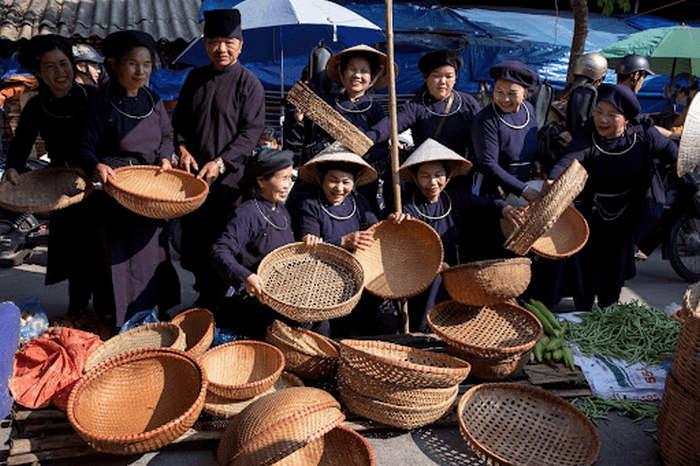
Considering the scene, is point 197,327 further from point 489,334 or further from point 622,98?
point 622,98

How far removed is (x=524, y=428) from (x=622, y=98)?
7.15 feet

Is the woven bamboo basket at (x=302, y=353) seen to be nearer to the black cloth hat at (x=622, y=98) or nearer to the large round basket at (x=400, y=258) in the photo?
the large round basket at (x=400, y=258)

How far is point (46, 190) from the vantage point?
134 inches

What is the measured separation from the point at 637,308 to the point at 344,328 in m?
2.05

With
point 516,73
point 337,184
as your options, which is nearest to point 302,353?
point 337,184

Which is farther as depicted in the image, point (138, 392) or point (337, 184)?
point (337, 184)

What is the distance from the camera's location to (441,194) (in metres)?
3.80

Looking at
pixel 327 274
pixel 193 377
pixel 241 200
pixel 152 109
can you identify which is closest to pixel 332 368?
pixel 327 274

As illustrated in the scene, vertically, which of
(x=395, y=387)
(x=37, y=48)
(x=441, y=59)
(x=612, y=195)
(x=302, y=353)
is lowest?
(x=302, y=353)

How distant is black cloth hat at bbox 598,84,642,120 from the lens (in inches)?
141

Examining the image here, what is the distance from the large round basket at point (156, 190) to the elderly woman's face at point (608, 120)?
2.57 meters

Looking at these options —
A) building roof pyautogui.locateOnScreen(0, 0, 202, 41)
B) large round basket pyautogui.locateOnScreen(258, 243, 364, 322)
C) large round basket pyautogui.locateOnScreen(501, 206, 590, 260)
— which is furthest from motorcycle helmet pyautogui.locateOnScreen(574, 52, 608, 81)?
building roof pyautogui.locateOnScreen(0, 0, 202, 41)

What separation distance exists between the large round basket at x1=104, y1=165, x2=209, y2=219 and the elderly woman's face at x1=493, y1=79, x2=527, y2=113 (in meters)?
2.02

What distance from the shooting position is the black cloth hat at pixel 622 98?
3.58m
